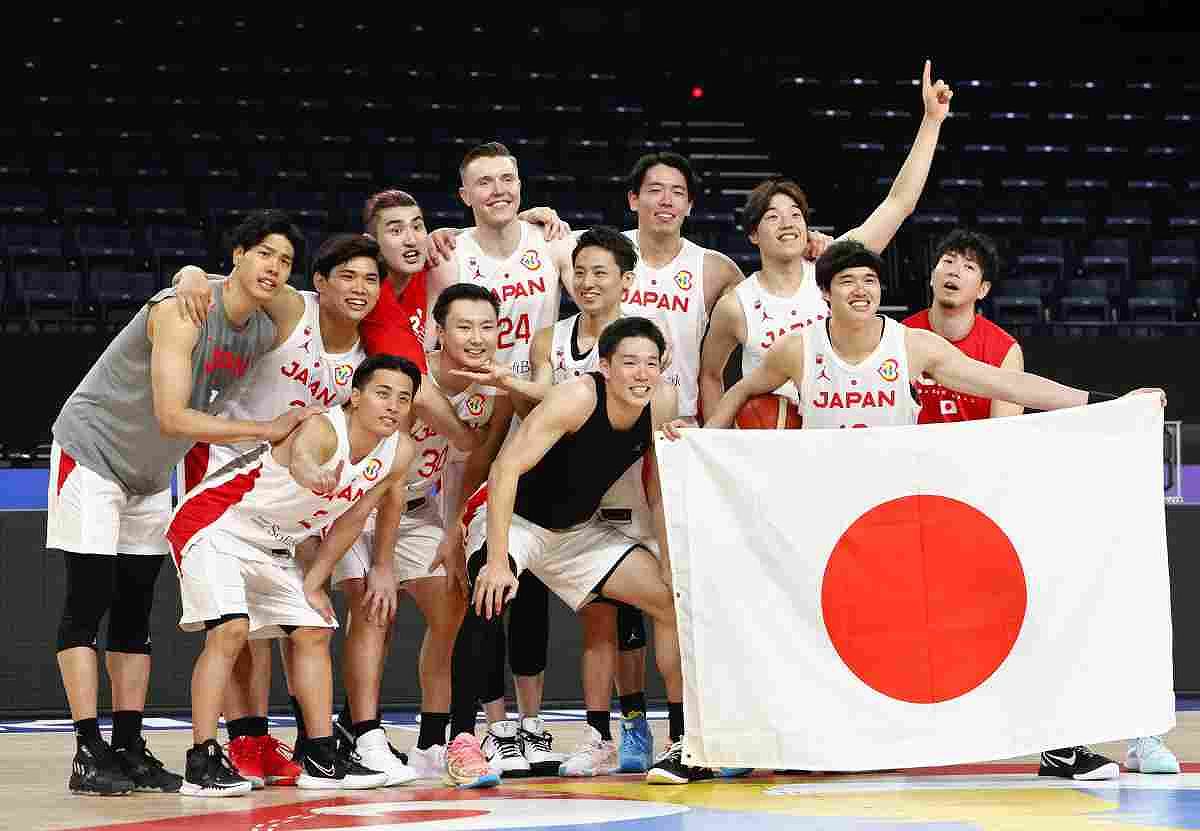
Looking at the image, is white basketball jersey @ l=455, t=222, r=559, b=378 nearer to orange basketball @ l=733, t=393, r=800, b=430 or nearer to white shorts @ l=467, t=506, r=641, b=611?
white shorts @ l=467, t=506, r=641, b=611

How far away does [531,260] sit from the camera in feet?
17.2

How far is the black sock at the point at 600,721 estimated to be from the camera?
4910 mm

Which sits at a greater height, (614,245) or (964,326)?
(614,245)

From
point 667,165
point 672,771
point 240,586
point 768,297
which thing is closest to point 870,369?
point 768,297

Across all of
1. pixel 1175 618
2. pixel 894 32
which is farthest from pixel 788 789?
pixel 894 32

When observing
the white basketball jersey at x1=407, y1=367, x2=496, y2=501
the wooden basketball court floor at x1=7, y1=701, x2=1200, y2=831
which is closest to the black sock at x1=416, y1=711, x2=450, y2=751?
the wooden basketball court floor at x1=7, y1=701, x2=1200, y2=831

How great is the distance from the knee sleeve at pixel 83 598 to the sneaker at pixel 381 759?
0.84 metres

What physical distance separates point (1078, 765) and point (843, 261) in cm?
157

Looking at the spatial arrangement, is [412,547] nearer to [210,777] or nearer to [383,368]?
[383,368]

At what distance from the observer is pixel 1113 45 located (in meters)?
16.7

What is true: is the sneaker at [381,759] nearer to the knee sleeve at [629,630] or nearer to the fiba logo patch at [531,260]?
the knee sleeve at [629,630]

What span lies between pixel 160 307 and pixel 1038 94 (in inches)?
502

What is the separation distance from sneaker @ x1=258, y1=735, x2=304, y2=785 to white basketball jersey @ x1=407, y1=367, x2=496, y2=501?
34.9 inches

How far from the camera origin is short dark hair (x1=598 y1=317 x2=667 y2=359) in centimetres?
449
